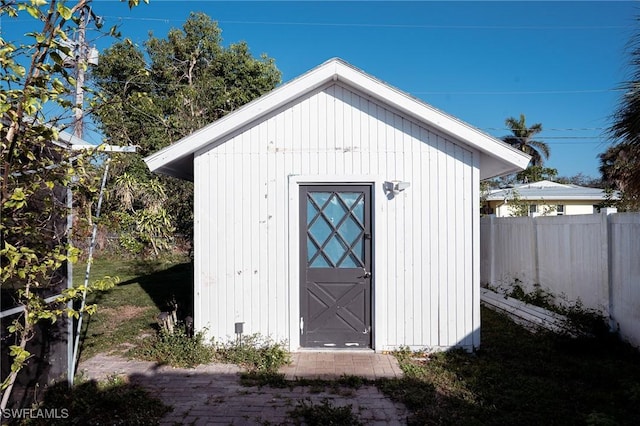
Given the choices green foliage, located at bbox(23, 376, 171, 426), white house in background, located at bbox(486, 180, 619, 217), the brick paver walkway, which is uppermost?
white house in background, located at bbox(486, 180, 619, 217)

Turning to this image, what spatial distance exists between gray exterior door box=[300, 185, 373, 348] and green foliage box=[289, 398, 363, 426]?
172 centimetres

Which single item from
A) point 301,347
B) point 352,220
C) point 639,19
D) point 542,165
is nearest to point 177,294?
point 301,347

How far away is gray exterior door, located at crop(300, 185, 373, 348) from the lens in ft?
19.3

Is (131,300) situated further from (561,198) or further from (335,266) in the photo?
(561,198)

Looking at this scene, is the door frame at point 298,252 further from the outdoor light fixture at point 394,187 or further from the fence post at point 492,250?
the fence post at point 492,250

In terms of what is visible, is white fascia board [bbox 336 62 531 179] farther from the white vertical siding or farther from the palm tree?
the palm tree

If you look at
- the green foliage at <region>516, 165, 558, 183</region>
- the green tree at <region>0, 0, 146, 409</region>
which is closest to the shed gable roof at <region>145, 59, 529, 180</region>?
the green tree at <region>0, 0, 146, 409</region>

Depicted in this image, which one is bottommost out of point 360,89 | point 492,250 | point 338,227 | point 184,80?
point 492,250

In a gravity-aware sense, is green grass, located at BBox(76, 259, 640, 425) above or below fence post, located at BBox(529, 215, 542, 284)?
below

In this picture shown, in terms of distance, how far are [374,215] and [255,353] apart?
240 centimetres

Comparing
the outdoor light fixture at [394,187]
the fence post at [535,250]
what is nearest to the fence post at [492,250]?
the fence post at [535,250]

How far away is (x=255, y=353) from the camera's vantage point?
561 cm

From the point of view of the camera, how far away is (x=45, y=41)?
97.2 inches

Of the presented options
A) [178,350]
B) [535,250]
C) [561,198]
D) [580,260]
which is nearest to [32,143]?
[178,350]
